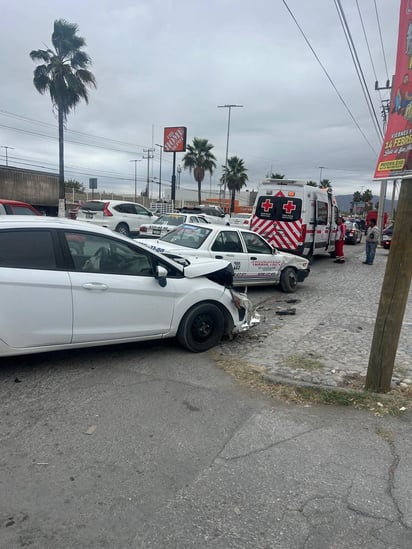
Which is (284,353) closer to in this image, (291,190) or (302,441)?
(302,441)

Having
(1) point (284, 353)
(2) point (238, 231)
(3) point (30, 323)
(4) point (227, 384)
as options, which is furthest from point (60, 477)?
(2) point (238, 231)

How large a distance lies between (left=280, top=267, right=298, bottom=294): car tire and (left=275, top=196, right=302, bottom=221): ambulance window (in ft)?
10.1

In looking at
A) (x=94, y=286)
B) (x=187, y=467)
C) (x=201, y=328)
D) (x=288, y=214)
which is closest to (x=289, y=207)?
(x=288, y=214)

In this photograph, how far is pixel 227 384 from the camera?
14.5 feet

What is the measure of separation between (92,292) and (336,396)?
2724 mm

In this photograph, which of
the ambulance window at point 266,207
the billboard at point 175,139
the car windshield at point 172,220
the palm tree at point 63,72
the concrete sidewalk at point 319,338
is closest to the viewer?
the concrete sidewalk at point 319,338

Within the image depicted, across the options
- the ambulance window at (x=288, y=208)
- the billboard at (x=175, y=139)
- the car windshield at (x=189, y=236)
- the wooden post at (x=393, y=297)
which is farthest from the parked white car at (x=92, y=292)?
the billboard at (x=175, y=139)

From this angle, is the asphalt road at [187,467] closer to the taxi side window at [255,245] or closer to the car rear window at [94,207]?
the taxi side window at [255,245]

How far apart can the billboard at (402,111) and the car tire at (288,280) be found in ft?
19.0

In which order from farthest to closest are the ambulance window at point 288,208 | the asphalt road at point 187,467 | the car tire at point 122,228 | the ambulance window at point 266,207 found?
the car tire at point 122,228
the ambulance window at point 266,207
the ambulance window at point 288,208
the asphalt road at point 187,467

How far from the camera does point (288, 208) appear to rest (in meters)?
12.4

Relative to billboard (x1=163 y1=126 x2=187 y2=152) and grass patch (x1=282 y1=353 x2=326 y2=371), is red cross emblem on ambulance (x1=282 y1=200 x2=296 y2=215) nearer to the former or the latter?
grass patch (x1=282 y1=353 x2=326 y2=371)

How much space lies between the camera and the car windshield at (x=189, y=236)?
862 centimetres

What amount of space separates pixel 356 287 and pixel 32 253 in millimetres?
8734
